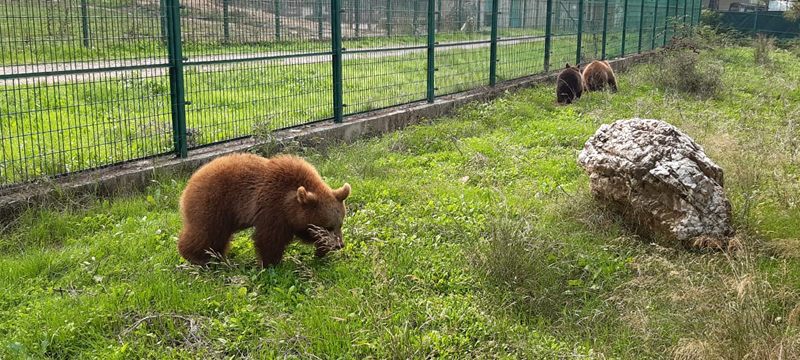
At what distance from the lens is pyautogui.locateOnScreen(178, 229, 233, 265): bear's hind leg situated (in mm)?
4750

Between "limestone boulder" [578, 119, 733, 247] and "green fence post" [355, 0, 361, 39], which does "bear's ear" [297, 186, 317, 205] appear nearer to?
"limestone boulder" [578, 119, 733, 247]

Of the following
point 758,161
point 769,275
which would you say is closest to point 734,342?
point 769,275

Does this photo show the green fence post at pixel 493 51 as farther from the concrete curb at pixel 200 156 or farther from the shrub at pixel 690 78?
the shrub at pixel 690 78

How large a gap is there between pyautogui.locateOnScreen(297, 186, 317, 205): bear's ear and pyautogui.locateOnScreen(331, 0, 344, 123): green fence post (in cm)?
462

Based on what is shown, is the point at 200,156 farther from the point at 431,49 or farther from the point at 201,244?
the point at 431,49

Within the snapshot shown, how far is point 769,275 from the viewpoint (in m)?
4.64

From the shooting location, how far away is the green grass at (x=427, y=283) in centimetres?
377

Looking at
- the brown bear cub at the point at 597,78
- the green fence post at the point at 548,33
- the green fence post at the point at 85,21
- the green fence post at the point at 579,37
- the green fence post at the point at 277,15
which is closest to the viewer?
the green fence post at the point at 85,21

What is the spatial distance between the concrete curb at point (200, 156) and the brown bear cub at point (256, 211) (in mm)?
1719

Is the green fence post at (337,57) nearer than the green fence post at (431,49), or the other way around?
the green fence post at (337,57)

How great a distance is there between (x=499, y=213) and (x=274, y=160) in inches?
71.0

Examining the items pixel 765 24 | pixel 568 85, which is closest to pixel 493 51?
pixel 568 85

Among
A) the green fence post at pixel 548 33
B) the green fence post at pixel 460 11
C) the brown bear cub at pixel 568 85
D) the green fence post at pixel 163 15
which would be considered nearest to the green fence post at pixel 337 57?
the green fence post at pixel 163 15

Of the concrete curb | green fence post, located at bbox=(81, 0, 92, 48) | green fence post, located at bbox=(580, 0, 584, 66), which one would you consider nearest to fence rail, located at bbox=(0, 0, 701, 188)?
green fence post, located at bbox=(81, 0, 92, 48)
